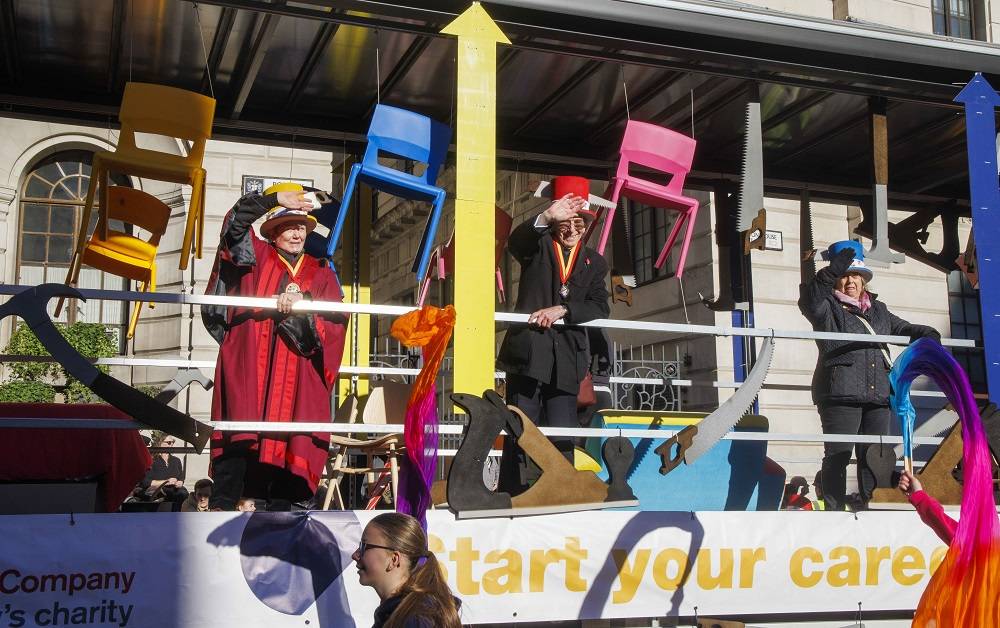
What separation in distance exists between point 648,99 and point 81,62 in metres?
4.41

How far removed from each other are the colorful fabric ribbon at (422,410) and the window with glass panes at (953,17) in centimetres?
1771

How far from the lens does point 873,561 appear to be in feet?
20.4

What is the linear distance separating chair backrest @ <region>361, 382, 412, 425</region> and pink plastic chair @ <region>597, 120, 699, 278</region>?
6.41ft

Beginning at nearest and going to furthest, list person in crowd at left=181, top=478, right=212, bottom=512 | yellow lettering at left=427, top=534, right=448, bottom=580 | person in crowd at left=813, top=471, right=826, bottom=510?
yellow lettering at left=427, top=534, right=448, bottom=580 → person in crowd at left=813, top=471, right=826, bottom=510 → person in crowd at left=181, top=478, right=212, bottom=512

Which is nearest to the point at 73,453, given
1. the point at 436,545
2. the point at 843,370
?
the point at 436,545

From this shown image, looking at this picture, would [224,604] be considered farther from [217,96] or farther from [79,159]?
[79,159]

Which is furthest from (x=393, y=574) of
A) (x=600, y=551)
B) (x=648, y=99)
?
(x=648, y=99)

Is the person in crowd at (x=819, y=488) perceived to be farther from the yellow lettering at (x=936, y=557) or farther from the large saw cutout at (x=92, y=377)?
the large saw cutout at (x=92, y=377)

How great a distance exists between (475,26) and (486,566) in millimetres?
3017

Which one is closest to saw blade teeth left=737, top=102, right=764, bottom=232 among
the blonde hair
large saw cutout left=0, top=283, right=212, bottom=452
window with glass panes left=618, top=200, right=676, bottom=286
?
large saw cutout left=0, top=283, right=212, bottom=452

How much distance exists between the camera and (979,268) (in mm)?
6754

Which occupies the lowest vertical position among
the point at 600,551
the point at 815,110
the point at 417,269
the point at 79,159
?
the point at 600,551

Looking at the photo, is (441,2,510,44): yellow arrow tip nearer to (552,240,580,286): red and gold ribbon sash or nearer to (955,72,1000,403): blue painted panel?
(552,240,580,286): red and gold ribbon sash

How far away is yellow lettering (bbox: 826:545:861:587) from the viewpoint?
6117 millimetres
